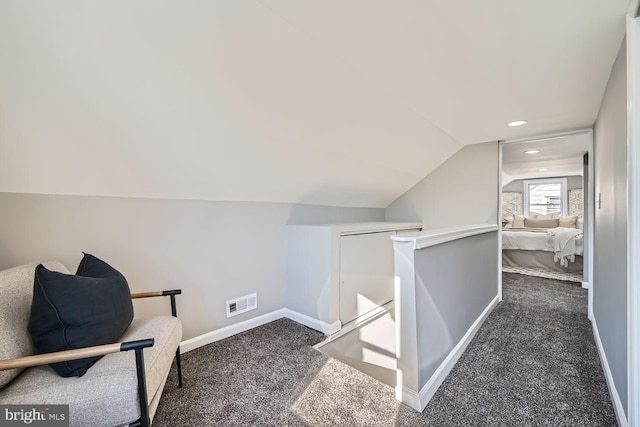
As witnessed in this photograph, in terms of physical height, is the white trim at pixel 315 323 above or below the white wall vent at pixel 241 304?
below

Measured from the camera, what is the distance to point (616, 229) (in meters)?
1.61

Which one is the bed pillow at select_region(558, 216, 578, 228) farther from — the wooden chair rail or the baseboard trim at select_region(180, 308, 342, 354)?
the wooden chair rail

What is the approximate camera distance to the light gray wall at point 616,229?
1.44 meters

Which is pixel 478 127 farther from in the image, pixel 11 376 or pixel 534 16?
pixel 11 376

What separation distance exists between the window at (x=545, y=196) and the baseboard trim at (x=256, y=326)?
7.33 metres

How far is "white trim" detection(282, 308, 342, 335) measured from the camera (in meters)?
2.57

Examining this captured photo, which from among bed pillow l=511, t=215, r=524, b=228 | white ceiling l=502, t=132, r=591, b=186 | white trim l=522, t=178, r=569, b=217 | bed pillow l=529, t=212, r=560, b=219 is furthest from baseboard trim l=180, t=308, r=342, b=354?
white trim l=522, t=178, r=569, b=217

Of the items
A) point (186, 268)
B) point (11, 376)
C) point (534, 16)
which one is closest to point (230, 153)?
point (186, 268)

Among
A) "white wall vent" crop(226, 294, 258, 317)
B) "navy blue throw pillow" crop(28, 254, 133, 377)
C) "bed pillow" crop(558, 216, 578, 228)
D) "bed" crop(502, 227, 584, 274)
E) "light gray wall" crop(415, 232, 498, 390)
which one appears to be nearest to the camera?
"navy blue throw pillow" crop(28, 254, 133, 377)

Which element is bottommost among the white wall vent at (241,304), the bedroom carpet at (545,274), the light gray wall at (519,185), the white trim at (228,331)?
the bedroom carpet at (545,274)

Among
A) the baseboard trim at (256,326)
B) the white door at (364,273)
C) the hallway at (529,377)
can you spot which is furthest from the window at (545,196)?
the baseboard trim at (256,326)

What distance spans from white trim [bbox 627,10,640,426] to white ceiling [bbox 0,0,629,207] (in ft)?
0.61

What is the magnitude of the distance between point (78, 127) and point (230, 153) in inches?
30.9

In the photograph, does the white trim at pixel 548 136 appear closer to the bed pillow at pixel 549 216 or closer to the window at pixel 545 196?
the bed pillow at pixel 549 216
